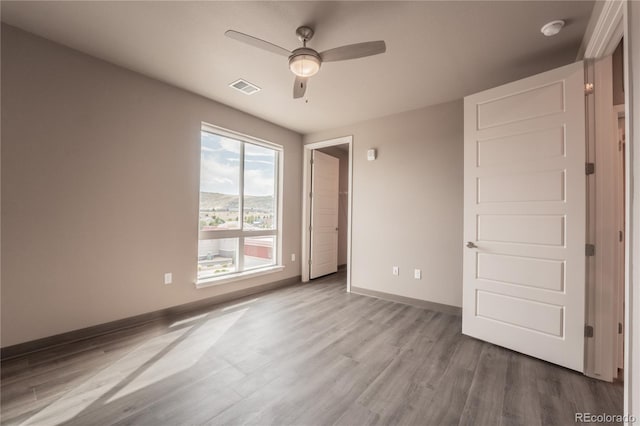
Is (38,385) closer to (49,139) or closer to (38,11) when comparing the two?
(49,139)

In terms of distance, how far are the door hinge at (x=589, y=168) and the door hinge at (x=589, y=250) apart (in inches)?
22.7

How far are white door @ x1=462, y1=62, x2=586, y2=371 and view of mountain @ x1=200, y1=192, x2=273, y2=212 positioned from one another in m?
3.01

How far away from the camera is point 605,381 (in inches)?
76.7

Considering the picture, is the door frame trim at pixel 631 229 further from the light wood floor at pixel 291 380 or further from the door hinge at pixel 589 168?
the door hinge at pixel 589 168

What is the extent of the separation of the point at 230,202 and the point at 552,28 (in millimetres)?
3880

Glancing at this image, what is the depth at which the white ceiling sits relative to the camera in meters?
1.90

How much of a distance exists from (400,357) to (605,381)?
4.89ft

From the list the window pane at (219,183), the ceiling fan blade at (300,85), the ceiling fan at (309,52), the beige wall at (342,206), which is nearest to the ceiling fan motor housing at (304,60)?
the ceiling fan at (309,52)

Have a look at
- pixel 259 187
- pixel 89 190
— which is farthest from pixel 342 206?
pixel 89 190

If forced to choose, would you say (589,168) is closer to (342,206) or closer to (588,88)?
(588,88)

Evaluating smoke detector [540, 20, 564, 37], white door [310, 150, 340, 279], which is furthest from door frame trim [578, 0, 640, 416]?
white door [310, 150, 340, 279]

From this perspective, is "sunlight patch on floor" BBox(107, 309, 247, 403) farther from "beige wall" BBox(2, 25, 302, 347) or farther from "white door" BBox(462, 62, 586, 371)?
"white door" BBox(462, 62, 586, 371)

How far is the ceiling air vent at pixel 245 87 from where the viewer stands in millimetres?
2973

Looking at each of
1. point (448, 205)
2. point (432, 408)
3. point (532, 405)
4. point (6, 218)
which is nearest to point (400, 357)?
point (432, 408)
